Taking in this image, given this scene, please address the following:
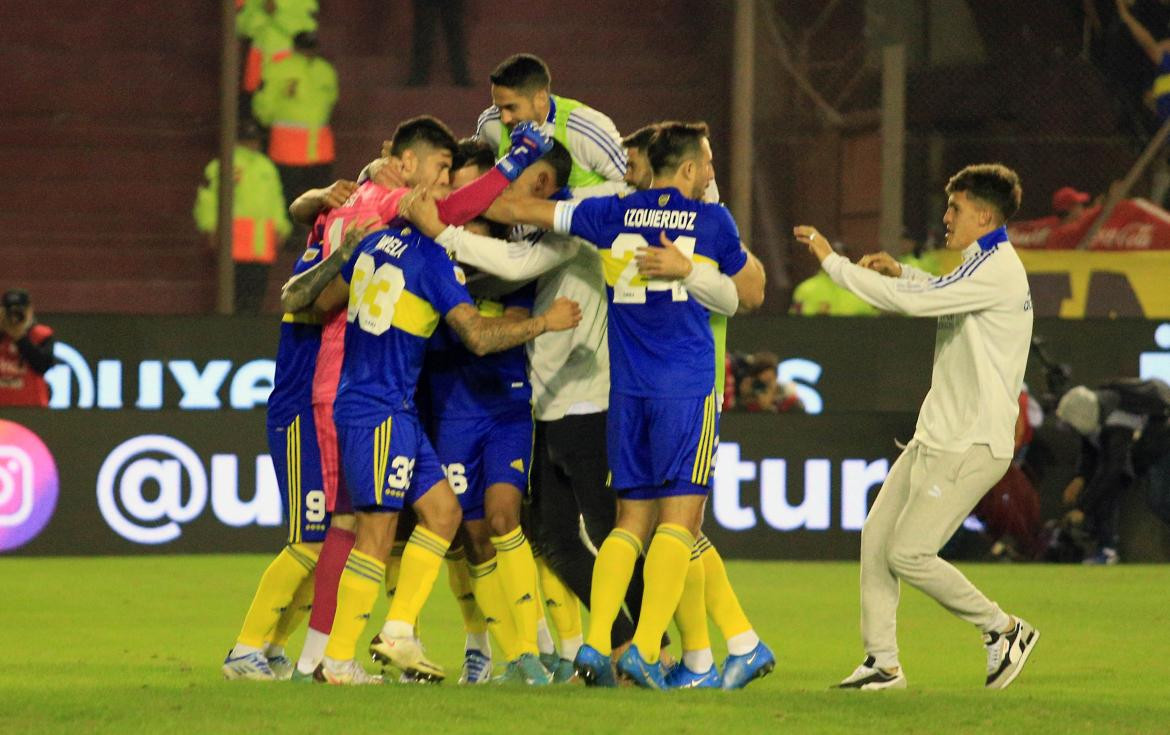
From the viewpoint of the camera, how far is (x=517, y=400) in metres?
7.31

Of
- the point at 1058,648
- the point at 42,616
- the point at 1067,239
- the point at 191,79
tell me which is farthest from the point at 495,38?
the point at 1058,648

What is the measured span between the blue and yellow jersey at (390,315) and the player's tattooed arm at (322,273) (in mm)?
99

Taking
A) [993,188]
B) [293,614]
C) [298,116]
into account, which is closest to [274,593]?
[293,614]

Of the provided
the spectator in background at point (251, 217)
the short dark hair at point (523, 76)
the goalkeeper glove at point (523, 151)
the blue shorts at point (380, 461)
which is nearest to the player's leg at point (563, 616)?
the blue shorts at point (380, 461)

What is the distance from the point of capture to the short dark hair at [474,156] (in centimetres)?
759

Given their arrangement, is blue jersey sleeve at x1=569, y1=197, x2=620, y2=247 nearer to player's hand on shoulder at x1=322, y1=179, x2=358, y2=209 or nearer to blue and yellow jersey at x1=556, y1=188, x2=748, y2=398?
blue and yellow jersey at x1=556, y1=188, x2=748, y2=398

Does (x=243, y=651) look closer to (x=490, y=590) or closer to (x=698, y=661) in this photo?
(x=490, y=590)

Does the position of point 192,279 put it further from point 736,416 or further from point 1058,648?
point 1058,648

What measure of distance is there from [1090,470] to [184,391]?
611 centimetres

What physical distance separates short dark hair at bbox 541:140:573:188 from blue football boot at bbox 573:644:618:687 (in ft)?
5.60

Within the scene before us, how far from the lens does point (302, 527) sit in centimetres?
734

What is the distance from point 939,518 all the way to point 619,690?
1.43 m

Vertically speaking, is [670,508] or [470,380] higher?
[470,380]

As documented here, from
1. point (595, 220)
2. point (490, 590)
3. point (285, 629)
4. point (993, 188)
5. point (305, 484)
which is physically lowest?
point (285, 629)
